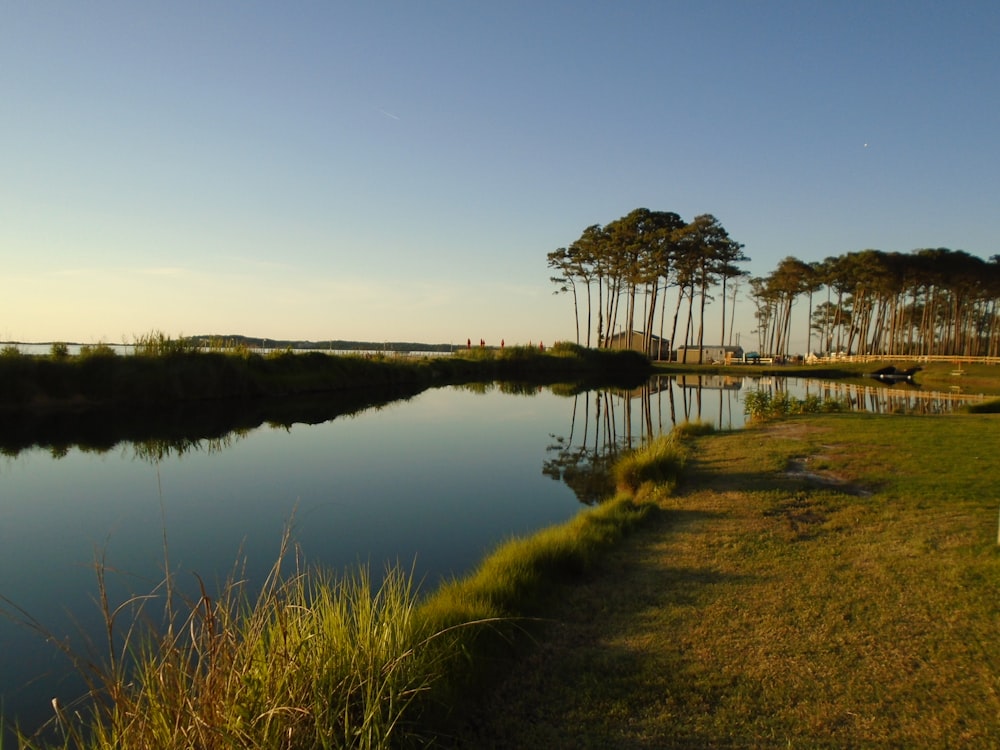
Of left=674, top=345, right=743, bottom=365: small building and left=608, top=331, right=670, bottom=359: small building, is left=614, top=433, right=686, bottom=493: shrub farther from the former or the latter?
left=674, top=345, right=743, bottom=365: small building

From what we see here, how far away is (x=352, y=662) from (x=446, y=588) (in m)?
1.82

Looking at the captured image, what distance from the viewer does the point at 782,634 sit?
3.56 meters

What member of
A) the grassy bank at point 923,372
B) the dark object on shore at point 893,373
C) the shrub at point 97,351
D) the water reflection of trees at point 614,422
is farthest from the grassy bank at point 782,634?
the dark object on shore at point 893,373

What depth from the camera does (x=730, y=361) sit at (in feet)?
179

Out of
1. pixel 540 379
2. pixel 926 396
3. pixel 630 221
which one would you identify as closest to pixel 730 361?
pixel 630 221

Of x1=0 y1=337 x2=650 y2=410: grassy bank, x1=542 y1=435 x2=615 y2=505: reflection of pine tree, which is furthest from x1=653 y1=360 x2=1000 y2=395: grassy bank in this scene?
x1=0 y1=337 x2=650 y2=410: grassy bank

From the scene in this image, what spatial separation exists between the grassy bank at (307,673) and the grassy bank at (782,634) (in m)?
0.25

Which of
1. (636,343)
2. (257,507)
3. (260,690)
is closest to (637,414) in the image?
(257,507)

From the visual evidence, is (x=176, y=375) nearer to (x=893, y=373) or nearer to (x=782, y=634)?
(x=782, y=634)

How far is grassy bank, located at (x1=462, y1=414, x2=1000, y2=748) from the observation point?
2.73 meters

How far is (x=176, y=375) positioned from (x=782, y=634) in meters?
17.9

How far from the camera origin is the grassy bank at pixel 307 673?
202 cm

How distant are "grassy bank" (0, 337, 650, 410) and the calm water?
609 cm

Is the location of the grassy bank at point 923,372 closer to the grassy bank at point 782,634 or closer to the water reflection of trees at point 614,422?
the water reflection of trees at point 614,422
